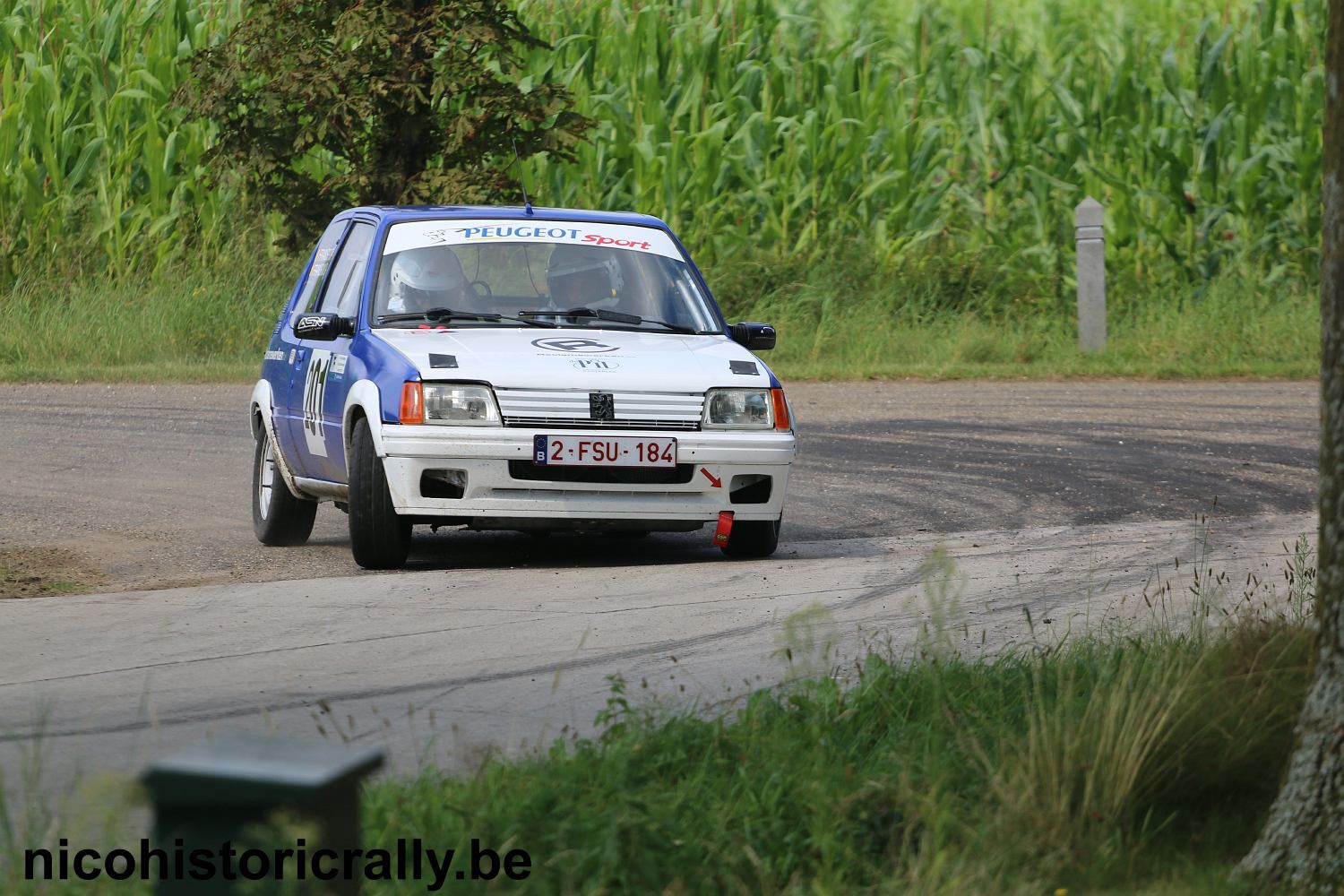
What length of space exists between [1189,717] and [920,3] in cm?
2224

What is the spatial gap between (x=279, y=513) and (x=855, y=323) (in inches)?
457

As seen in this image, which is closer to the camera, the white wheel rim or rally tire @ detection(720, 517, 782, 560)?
rally tire @ detection(720, 517, 782, 560)

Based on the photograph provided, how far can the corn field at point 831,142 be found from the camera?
2312 centimetres

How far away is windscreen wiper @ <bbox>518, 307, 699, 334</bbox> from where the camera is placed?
33.5 feet

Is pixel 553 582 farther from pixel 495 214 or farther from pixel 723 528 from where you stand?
pixel 495 214

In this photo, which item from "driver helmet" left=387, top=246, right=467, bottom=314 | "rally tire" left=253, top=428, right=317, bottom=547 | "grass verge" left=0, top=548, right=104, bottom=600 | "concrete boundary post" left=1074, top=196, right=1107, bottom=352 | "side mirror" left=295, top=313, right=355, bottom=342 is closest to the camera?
"grass verge" left=0, top=548, right=104, bottom=600

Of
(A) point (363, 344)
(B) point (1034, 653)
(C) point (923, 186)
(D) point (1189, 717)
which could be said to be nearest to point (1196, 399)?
(C) point (923, 186)

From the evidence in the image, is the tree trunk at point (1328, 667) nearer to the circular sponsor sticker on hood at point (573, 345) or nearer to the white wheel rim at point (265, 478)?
the circular sponsor sticker on hood at point (573, 345)

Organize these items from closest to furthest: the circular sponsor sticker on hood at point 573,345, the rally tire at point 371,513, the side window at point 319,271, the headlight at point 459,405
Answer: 1. the headlight at point 459,405
2. the rally tire at point 371,513
3. the circular sponsor sticker on hood at point 573,345
4. the side window at point 319,271

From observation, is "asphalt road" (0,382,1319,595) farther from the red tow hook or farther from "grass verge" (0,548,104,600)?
the red tow hook

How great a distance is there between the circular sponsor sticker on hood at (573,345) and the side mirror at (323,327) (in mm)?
1000

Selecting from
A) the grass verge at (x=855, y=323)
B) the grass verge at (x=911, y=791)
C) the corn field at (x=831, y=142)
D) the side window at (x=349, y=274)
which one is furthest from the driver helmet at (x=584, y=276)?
the corn field at (x=831, y=142)

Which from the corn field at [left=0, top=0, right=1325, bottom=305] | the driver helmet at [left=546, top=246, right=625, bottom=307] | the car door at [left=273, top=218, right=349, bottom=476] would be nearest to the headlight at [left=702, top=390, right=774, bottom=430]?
the driver helmet at [left=546, top=246, right=625, bottom=307]

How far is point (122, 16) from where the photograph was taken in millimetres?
24953
